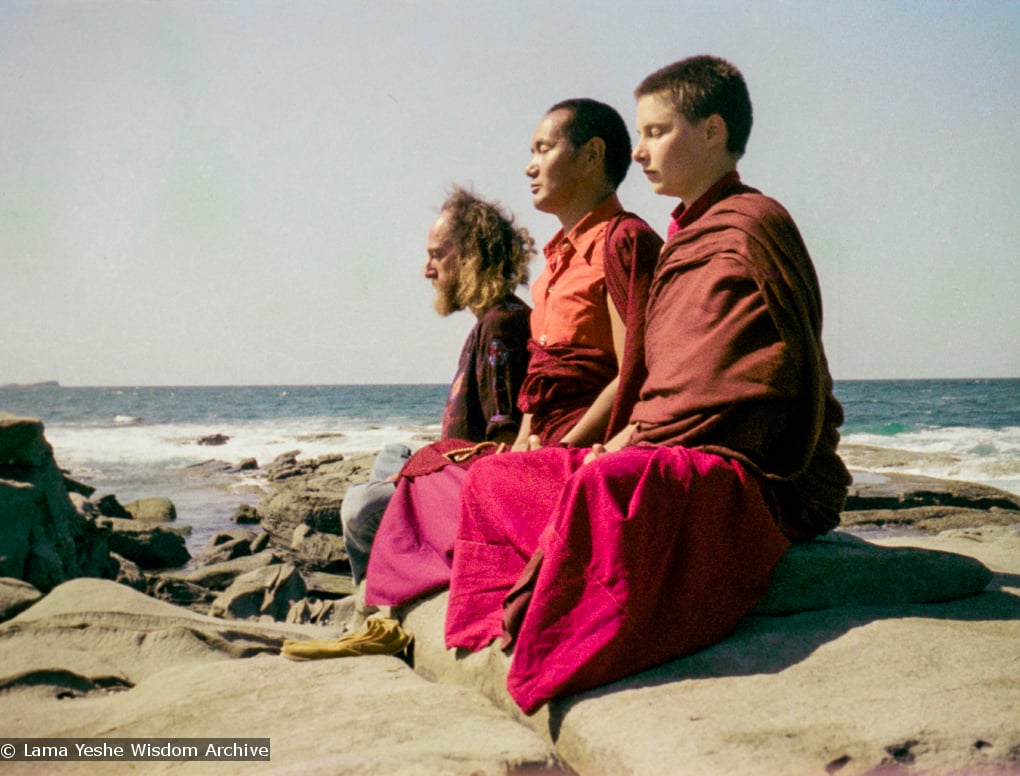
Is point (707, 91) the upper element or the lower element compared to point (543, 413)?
upper

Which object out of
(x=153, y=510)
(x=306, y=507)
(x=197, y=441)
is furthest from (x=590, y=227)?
(x=197, y=441)

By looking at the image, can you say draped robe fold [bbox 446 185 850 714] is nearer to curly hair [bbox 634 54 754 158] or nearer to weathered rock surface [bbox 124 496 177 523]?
curly hair [bbox 634 54 754 158]

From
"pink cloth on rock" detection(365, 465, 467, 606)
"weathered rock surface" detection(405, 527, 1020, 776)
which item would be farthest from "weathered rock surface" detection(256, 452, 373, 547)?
"weathered rock surface" detection(405, 527, 1020, 776)

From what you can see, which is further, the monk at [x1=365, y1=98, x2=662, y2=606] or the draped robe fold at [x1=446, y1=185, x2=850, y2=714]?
the monk at [x1=365, y1=98, x2=662, y2=606]

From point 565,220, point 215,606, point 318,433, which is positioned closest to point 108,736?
point 565,220

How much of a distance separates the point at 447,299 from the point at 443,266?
133mm

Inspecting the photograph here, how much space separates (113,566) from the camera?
770cm

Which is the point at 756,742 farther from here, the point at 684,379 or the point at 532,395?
the point at 532,395

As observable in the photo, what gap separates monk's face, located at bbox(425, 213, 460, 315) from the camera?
12.6 ft

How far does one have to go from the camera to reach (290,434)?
3372 cm

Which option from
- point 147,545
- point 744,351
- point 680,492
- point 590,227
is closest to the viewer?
point 680,492

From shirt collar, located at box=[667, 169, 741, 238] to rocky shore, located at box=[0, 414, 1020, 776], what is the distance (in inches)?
40.9

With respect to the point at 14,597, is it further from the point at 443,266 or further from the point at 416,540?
the point at 443,266

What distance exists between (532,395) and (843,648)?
4.29ft
